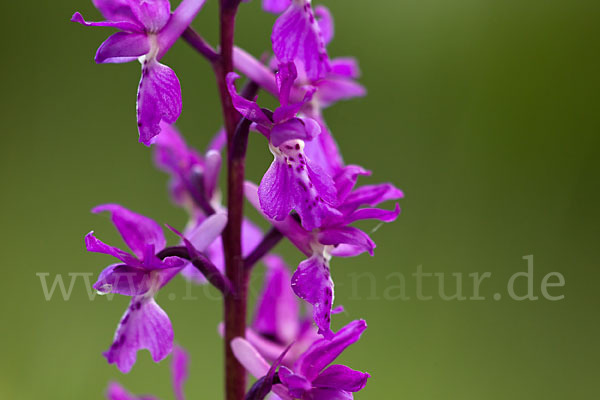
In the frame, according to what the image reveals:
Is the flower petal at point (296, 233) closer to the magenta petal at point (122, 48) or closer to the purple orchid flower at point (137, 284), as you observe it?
the purple orchid flower at point (137, 284)

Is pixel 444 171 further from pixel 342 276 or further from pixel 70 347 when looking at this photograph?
pixel 70 347

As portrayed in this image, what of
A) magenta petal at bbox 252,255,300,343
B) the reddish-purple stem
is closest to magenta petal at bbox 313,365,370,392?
the reddish-purple stem

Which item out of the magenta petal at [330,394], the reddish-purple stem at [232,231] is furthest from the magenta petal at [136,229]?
the magenta petal at [330,394]

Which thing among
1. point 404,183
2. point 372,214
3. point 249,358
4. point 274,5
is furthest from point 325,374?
point 404,183

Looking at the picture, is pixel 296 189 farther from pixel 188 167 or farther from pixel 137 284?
pixel 188 167

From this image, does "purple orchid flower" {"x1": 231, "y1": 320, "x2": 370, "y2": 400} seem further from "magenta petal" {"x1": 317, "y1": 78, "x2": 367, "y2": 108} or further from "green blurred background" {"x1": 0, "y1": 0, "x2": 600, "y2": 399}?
"green blurred background" {"x1": 0, "y1": 0, "x2": 600, "y2": 399}

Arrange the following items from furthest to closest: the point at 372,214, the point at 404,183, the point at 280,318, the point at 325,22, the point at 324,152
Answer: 1. the point at 404,183
2. the point at 280,318
3. the point at 325,22
4. the point at 324,152
5. the point at 372,214

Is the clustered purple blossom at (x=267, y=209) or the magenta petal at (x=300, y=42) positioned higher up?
the magenta petal at (x=300, y=42)
